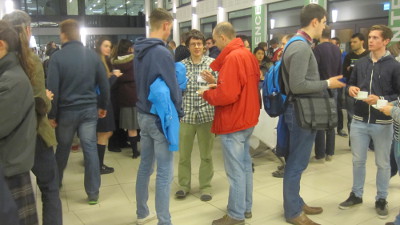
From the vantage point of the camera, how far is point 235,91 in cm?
254

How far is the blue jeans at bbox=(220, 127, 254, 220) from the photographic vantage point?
8.72 feet

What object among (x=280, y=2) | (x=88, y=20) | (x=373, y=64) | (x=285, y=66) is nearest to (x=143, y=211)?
(x=285, y=66)

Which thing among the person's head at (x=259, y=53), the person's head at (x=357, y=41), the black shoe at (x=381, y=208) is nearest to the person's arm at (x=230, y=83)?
the black shoe at (x=381, y=208)

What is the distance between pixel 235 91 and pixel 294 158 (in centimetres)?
67

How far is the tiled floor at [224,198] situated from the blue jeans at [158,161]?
Answer: 36 centimetres

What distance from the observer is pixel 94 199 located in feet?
10.9

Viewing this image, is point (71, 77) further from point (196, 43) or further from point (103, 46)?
point (103, 46)

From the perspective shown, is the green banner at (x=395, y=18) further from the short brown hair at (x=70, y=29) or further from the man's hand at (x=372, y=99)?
the short brown hair at (x=70, y=29)

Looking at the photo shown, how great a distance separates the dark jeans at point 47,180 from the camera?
2193 millimetres

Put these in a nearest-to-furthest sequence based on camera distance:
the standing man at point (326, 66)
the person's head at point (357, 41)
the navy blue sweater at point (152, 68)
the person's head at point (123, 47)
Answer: the navy blue sweater at point (152, 68)
the standing man at point (326, 66)
the person's head at point (123, 47)
the person's head at point (357, 41)

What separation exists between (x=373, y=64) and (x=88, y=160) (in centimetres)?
256

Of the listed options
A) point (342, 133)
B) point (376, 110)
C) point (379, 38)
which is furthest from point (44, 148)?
point (342, 133)

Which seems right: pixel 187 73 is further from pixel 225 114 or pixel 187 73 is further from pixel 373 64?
pixel 373 64

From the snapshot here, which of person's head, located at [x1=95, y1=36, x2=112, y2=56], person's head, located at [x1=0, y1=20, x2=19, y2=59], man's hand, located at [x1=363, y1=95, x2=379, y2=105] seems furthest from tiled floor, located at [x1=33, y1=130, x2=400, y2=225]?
person's head, located at [x1=0, y1=20, x2=19, y2=59]
